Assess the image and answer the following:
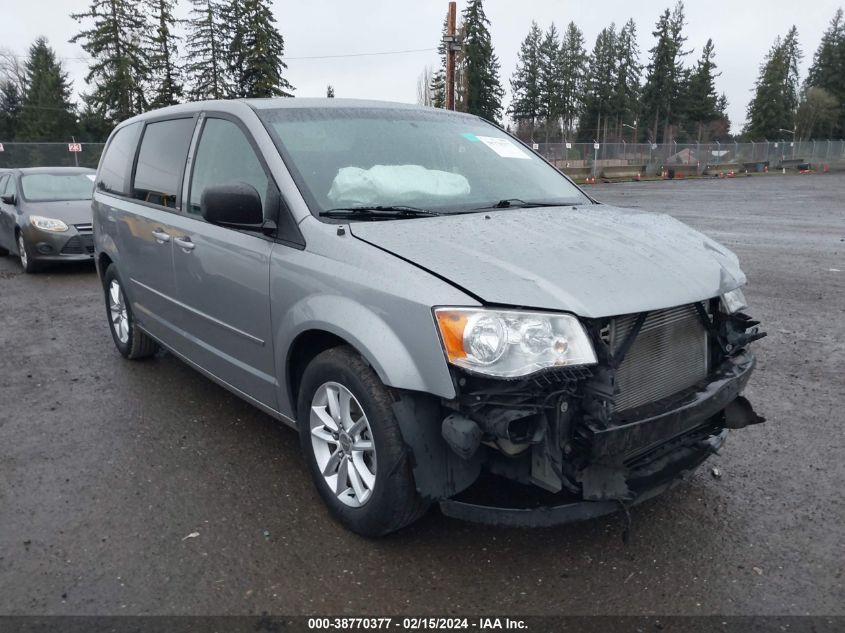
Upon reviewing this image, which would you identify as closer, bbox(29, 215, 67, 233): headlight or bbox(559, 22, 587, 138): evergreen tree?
bbox(29, 215, 67, 233): headlight

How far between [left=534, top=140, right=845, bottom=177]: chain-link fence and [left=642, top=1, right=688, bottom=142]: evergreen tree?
2968 cm

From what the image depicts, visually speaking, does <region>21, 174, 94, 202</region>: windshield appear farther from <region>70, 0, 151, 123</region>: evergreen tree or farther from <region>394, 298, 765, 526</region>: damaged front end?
<region>70, 0, 151, 123</region>: evergreen tree

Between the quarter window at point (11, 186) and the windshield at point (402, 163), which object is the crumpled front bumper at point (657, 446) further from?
the quarter window at point (11, 186)

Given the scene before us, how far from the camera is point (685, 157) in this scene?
5003 centimetres

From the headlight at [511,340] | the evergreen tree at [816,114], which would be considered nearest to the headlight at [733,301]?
the headlight at [511,340]

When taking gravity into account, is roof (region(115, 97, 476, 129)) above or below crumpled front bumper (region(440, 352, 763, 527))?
above

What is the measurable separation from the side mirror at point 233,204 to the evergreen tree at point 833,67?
100603 millimetres

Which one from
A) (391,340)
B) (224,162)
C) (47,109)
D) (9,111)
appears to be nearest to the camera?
(391,340)

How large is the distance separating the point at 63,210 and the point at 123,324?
5.45 meters

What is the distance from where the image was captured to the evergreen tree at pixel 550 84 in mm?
84312

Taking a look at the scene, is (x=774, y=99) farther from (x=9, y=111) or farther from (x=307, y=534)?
(x=307, y=534)

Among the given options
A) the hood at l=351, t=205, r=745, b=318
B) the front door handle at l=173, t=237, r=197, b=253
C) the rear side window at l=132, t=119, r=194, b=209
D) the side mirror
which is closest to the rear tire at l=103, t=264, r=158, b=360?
the rear side window at l=132, t=119, r=194, b=209

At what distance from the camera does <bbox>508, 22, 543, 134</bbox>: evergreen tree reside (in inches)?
3319

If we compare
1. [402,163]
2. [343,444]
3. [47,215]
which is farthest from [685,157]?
[343,444]
